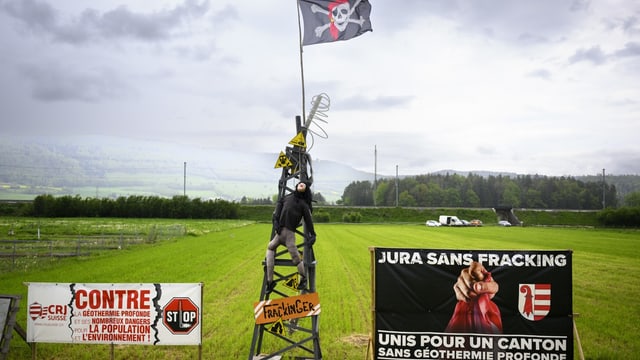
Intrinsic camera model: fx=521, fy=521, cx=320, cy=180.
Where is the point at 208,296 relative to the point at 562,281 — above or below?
below

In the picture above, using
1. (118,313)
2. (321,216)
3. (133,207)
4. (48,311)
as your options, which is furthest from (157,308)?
(133,207)

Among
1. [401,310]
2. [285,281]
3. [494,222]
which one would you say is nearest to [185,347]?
[285,281]

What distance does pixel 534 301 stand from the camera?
8750 mm

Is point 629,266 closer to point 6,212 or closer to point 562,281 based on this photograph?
point 562,281

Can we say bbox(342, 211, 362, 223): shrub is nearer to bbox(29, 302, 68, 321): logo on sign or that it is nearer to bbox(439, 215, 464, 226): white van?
bbox(439, 215, 464, 226): white van

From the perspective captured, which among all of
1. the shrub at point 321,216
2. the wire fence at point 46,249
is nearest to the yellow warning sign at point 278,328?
the wire fence at point 46,249

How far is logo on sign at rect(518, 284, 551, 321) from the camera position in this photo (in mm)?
8742

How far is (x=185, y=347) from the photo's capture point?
36.0 feet

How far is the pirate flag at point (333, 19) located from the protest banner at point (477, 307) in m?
4.10

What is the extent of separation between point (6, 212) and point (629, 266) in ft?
315

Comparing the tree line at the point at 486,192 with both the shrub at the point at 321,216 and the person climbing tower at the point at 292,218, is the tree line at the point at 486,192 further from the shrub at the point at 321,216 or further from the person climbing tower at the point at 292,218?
the person climbing tower at the point at 292,218

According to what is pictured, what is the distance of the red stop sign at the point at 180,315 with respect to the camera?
29.5ft

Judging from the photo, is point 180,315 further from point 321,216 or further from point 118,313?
point 321,216

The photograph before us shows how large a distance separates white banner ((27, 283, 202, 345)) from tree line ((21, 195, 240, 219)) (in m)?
94.0
